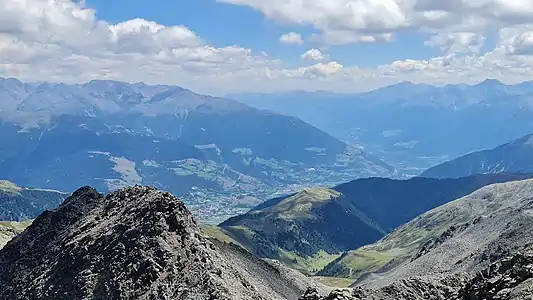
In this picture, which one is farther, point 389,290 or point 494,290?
point 389,290

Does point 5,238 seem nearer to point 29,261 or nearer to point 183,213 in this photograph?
point 29,261

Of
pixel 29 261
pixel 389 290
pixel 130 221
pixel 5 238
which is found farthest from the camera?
pixel 5 238

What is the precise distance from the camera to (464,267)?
168500 millimetres

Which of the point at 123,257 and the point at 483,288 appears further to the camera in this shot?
the point at 123,257

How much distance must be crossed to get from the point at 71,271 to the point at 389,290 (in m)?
46.3

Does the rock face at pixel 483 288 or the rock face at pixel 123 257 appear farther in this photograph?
the rock face at pixel 123 257

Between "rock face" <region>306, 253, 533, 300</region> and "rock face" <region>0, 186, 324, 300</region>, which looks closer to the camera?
"rock face" <region>306, 253, 533, 300</region>

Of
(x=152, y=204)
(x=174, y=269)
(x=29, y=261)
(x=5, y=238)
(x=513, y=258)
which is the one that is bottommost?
(x=5, y=238)

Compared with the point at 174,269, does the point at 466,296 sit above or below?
above

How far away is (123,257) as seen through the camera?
8981 cm

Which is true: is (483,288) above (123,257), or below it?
above

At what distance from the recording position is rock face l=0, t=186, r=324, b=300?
279ft

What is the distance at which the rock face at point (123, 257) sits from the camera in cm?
8500

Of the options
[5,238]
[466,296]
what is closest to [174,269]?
[466,296]
